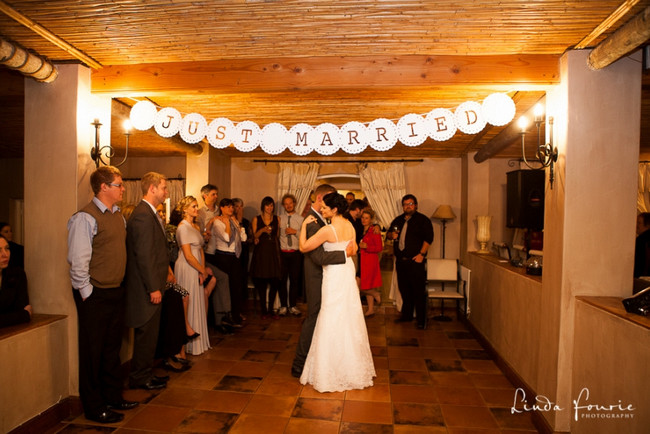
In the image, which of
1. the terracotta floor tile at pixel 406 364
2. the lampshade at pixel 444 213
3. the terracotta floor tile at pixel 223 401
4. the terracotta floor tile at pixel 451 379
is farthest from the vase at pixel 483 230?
the terracotta floor tile at pixel 223 401

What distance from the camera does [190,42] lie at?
3082 millimetres

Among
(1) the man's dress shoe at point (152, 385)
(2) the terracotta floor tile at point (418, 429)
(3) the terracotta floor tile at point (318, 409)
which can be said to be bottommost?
(3) the terracotta floor tile at point (318, 409)

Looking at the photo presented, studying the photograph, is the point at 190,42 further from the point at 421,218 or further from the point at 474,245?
the point at 474,245

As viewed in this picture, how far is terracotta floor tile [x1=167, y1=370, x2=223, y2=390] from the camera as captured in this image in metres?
3.86

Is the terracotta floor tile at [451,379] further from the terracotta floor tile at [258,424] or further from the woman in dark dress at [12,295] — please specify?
the woman in dark dress at [12,295]

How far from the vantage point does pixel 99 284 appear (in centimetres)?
303

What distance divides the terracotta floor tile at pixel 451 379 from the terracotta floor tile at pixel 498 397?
19 cm

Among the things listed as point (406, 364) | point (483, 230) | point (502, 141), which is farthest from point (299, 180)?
point (406, 364)

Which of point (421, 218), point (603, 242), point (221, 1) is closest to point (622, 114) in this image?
point (603, 242)

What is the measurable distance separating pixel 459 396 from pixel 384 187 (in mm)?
4568

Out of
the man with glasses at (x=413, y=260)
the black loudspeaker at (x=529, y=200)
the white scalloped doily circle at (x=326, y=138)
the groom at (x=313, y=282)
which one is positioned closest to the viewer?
the white scalloped doily circle at (x=326, y=138)

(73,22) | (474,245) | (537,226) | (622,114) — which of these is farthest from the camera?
(474,245)

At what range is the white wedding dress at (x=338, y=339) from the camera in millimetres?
3693

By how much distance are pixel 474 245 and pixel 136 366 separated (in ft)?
17.2
